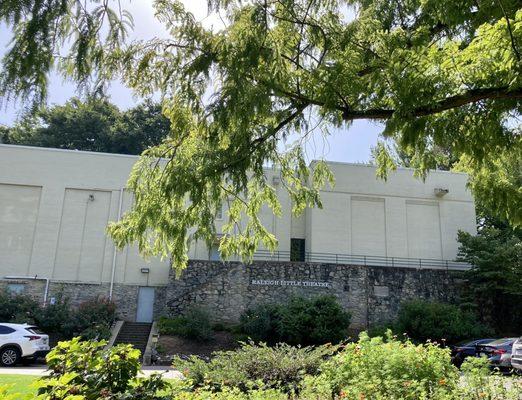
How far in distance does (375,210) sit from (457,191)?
581 cm

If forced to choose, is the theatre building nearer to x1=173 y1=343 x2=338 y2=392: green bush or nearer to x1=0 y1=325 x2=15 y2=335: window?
x1=0 y1=325 x2=15 y2=335: window

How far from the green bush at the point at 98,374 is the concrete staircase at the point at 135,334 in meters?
19.6

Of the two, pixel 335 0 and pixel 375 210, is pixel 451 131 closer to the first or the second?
pixel 335 0

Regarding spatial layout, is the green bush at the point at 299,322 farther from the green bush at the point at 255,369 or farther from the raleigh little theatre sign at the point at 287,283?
the green bush at the point at 255,369

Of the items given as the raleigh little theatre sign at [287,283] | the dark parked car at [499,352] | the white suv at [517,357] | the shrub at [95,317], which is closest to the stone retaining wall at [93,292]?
the shrub at [95,317]

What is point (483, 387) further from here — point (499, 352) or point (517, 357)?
point (499, 352)

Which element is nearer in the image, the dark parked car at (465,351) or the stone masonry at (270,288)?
the dark parked car at (465,351)

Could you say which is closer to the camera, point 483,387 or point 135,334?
point 483,387

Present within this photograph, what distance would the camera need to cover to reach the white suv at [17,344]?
17.5m

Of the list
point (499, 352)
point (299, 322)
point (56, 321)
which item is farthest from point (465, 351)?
point (56, 321)

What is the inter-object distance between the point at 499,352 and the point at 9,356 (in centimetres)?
1703

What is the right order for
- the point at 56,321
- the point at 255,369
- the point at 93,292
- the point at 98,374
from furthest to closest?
the point at 93,292 < the point at 56,321 < the point at 255,369 < the point at 98,374

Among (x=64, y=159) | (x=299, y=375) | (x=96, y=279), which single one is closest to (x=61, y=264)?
(x=96, y=279)

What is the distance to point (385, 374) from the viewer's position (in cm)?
625
